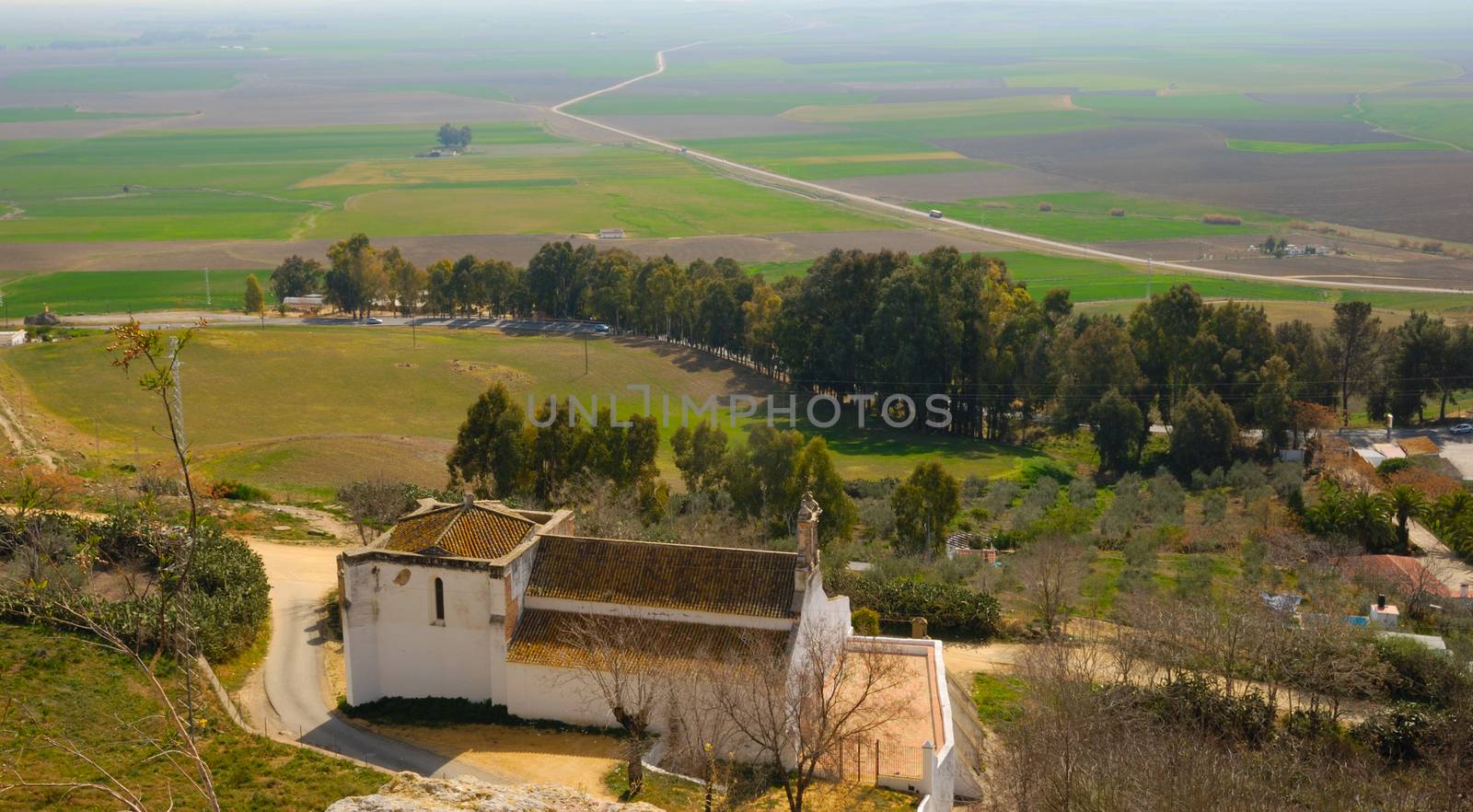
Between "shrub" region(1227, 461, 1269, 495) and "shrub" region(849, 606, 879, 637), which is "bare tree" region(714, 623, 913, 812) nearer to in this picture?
"shrub" region(849, 606, 879, 637)

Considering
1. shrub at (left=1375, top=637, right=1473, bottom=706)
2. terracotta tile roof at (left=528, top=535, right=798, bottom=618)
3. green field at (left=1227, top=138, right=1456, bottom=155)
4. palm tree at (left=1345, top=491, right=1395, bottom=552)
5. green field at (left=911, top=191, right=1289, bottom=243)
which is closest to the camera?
terracotta tile roof at (left=528, top=535, right=798, bottom=618)

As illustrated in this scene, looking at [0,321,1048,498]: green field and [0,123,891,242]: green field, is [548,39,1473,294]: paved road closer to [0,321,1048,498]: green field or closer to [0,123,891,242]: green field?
[0,123,891,242]: green field

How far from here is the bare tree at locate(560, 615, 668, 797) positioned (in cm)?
2731

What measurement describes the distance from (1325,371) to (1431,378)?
16.9ft

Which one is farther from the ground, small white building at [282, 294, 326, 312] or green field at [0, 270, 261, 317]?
green field at [0, 270, 261, 317]

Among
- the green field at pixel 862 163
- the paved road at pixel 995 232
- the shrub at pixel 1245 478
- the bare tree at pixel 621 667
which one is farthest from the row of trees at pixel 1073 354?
the green field at pixel 862 163

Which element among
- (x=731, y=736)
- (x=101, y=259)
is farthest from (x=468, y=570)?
(x=101, y=259)

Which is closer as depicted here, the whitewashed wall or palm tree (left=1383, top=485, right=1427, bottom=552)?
the whitewashed wall

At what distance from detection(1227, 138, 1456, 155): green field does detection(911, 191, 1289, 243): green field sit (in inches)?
1585

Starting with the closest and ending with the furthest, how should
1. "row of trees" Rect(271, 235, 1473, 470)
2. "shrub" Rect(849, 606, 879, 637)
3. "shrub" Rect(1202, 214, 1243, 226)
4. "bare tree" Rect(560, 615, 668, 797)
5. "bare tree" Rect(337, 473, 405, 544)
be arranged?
1. "bare tree" Rect(560, 615, 668, 797)
2. "shrub" Rect(849, 606, 879, 637)
3. "bare tree" Rect(337, 473, 405, 544)
4. "row of trees" Rect(271, 235, 1473, 470)
5. "shrub" Rect(1202, 214, 1243, 226)

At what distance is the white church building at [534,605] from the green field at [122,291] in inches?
3093

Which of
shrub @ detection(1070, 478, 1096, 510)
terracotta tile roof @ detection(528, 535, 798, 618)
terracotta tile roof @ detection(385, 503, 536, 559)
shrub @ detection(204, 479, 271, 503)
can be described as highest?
terracotta tile roof @ detection(385, 503, 536, 559)

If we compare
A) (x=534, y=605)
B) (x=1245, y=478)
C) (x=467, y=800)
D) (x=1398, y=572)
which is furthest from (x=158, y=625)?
(x=1245, y=478)

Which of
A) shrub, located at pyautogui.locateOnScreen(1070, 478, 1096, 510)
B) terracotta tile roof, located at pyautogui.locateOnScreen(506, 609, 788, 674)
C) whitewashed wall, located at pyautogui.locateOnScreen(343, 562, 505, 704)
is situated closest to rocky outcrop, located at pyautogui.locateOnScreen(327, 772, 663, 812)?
terracotta tile roof, located at pyautogui.locateOnScreen(506, 609, 788, 674)
